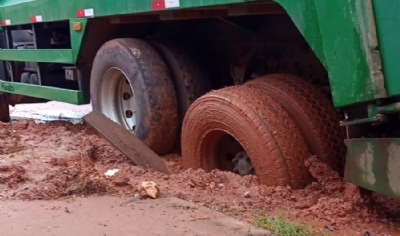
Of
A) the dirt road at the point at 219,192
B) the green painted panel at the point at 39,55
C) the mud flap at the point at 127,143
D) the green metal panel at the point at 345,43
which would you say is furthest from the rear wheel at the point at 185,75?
the green metal panel at the point at 345,43

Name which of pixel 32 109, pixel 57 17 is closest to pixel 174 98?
pixel 57 17

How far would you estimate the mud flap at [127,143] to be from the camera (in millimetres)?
4992

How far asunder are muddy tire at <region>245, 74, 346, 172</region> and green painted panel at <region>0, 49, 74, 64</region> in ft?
9.93

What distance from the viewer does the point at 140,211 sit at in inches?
138

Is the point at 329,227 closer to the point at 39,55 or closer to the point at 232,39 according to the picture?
the point at 232,39

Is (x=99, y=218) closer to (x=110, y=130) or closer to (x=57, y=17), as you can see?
(x=110, y=130)

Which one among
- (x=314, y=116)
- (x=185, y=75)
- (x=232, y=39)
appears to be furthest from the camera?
(x=185, y=75)

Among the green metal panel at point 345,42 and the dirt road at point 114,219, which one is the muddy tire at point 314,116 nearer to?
the green metal panel at point 345,42

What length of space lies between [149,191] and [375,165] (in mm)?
1357

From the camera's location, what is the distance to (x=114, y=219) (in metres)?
3.36

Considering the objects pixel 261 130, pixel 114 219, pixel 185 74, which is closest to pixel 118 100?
pixel 185 74

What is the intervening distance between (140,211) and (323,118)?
1424mm

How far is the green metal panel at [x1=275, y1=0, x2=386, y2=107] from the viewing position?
3.21 m

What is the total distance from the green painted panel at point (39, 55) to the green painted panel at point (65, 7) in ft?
1.17
